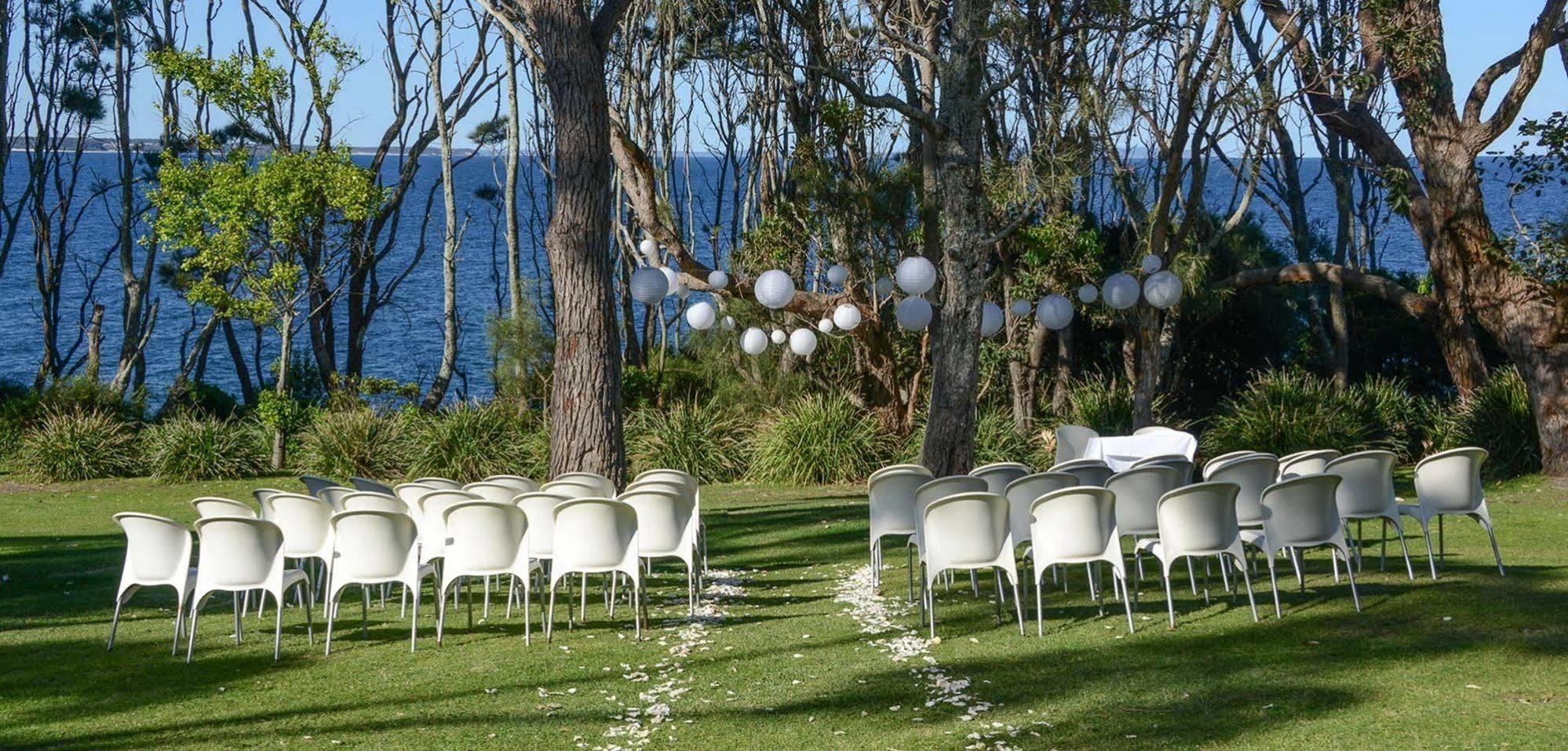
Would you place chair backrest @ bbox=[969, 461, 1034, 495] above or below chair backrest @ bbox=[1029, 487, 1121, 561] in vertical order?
above

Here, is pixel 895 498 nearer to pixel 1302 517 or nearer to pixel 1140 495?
pixel 1140 495

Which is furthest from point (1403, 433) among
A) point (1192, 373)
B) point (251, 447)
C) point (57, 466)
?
point (57, 466)

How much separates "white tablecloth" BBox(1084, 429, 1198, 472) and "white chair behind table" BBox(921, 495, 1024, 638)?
4982 mm

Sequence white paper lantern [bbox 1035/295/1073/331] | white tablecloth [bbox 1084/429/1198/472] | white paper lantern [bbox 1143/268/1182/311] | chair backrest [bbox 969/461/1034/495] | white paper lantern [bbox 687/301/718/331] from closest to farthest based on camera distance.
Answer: chair backrest [bbox 969/461/1034/495] → white tablecloth [bbox 1084/429/1198/472] → white paper lantern [bbox 1143/268/1182/311] → white paper lantern [bbox 1035/295/1073/331] → white paper lantern [bbox 687/301/718/331]

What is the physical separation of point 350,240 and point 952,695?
1650cm

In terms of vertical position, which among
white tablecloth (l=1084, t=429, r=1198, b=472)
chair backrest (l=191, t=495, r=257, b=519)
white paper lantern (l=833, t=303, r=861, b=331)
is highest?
white paper lantern (l=833, t=303, r=861, b=331)

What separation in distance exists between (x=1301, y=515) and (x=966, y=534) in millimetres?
1840

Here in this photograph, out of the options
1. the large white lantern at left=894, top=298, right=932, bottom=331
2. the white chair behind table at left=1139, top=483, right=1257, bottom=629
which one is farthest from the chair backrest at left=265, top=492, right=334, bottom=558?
the large white lantern at left=894, top=298, right=932, bottom=331

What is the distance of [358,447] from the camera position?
1689 centimetres

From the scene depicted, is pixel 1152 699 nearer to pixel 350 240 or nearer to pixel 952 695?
pixel 952 695

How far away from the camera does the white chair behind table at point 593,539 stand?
7441 millimetres

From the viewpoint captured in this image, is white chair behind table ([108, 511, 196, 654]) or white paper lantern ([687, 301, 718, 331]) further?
white paper lantern ([687, 301, 718, 331])

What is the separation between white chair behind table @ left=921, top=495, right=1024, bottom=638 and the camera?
727 cm

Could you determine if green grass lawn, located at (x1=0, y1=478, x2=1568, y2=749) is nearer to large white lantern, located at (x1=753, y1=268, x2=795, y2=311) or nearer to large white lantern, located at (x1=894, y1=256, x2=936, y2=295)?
large white lantern, located at (x1=894, y1=256, x2=936, y2=295)
